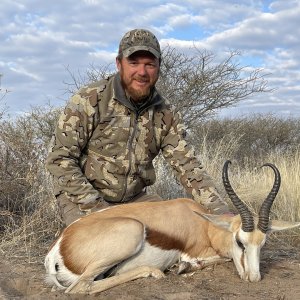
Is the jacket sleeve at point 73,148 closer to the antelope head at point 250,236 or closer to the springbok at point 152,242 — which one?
the springbok at point 152,242

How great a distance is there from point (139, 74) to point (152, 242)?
1747 millimetres

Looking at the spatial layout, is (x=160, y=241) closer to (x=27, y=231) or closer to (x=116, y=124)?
(x=116, y=124)

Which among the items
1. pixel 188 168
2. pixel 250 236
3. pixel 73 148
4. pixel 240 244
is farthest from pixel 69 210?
pixel 250 236

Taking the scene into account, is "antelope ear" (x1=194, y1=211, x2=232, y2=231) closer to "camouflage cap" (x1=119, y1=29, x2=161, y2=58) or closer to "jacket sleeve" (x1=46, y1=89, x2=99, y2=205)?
"jacket sleeve" (x1=46, y1=89, x2=99, y2=205)

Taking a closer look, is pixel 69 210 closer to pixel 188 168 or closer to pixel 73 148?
pixel 73 148

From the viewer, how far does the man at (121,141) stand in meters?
5.00

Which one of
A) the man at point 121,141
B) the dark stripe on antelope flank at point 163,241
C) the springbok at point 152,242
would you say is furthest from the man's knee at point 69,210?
the dark stripe on antelope flank at point 163,241

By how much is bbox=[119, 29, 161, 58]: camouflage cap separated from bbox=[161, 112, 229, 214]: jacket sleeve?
2.55 ft

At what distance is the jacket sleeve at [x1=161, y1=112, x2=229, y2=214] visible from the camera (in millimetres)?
5000

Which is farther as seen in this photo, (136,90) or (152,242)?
(136,90)

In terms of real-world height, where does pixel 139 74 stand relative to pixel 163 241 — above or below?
above

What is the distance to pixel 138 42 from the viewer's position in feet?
16.6

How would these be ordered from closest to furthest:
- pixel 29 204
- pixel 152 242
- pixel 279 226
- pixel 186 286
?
pixel 186 286, pixel 152 242, pixel 279 226, pixel 29 204

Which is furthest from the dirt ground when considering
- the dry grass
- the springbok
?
the dry grass
